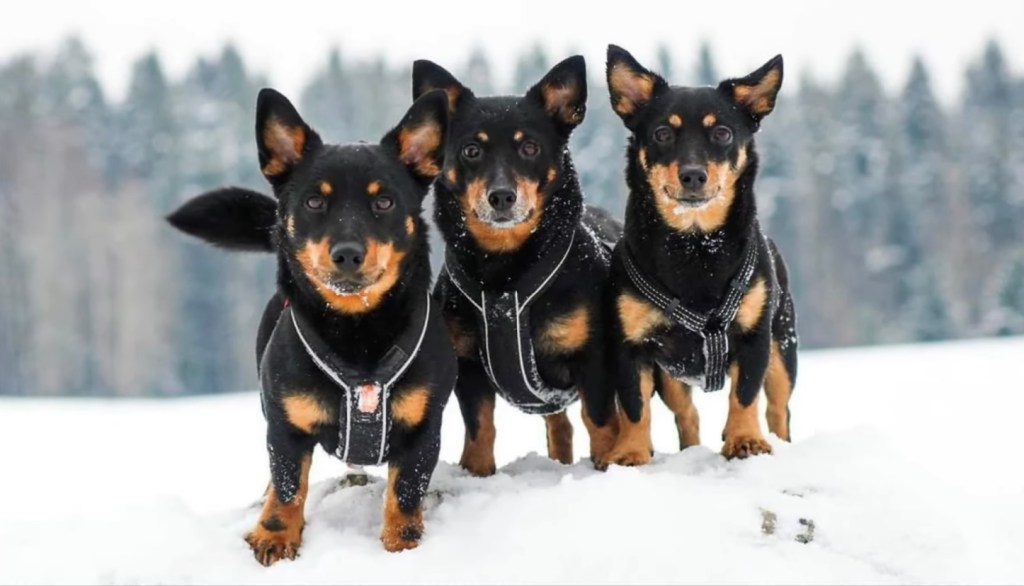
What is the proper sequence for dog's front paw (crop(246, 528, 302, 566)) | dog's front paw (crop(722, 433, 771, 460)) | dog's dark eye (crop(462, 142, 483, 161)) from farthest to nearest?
dog's dark eye (crop(462, 142, 483, 161)) → dog's front paw (crop(722, 433, 771, 460)) → dog's front paw (crop(246, 528, 302, 566))

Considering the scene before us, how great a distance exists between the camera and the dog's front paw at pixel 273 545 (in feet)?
13.5

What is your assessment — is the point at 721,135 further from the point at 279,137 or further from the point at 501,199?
the point at 279,137

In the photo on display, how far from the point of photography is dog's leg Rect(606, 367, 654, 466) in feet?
16.8

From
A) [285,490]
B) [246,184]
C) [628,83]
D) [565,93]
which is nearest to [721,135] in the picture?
[628,83]

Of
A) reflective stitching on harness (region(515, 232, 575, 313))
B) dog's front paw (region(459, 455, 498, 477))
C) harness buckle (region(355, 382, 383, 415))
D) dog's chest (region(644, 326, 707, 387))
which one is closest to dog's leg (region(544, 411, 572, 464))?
dog's front paw (region(459, 455, 498, 477))

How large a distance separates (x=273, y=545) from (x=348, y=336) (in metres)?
0.88

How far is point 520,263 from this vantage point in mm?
5191

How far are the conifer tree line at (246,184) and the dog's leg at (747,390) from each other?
1118 inches

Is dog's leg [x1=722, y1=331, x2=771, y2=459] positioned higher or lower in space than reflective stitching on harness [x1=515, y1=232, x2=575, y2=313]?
lower

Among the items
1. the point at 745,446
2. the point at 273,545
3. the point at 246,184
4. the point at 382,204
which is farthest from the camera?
the point at 246,184

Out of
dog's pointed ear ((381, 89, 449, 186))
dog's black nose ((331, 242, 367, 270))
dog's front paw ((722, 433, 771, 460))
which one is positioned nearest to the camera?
dog's black nose ((331, 242, 367, 270))

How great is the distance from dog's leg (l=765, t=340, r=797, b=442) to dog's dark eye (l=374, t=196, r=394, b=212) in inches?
96.4

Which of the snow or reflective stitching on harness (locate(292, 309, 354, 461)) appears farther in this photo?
reflective stitching on harness (locate(292, 309, 354, 461))

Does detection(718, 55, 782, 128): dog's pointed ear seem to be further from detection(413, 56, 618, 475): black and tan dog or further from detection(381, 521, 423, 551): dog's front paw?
detection(381, 521, 423, 551): dog's front paw
